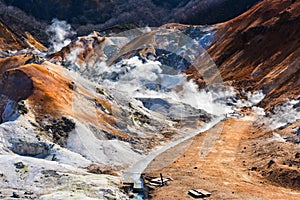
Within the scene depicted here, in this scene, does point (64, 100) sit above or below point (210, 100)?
below

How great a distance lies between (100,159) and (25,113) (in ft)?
24.7

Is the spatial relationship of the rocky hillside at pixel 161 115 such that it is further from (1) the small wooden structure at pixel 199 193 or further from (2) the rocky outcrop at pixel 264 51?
(1) the small wooden structure at pixel 199 193

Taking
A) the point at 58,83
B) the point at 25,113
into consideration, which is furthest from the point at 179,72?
the point at 25,113

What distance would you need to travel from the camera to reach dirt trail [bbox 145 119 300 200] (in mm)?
29625

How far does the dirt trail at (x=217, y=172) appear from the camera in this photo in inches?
1166

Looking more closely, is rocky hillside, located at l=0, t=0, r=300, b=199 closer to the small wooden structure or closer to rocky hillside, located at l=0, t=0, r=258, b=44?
the small wooden structure

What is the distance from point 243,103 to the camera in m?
64.6

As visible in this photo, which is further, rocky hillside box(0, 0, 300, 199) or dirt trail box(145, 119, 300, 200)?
rocky hillside box(0, 0, 300, 199)

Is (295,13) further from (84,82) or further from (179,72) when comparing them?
(84,82)

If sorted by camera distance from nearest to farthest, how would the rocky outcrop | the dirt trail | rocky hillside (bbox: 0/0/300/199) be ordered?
1. the dirt trail
2. rocky hillside (bbox: 0/0/300/199)
3. the rocky outcrop

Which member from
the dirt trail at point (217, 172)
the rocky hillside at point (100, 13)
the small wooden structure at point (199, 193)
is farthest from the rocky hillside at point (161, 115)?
the rocky hillside at point (100, 13)

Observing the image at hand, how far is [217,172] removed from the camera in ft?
113

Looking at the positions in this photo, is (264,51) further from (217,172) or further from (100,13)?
(100,13)

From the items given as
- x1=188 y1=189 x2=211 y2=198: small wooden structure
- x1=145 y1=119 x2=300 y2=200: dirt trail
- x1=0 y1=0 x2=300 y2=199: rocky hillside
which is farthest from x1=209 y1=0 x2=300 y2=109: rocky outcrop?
x1=188 y1=189 x2=211 y2=198: small wooden structure
